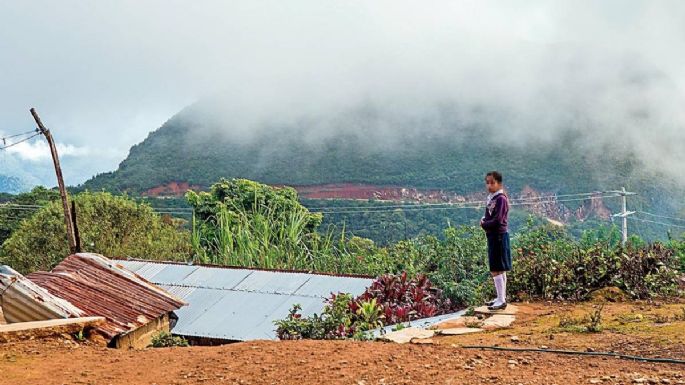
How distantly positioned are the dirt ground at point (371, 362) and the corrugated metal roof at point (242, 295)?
3331 mm

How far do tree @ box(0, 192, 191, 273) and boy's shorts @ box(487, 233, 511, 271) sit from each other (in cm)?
1402

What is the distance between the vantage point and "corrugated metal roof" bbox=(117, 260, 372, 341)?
880 centimetres

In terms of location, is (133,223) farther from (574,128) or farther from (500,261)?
(574,128)

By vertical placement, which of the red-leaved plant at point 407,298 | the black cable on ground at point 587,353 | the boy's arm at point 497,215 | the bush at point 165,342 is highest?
the boy's arm at point 497,215

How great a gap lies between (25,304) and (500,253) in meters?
4.37

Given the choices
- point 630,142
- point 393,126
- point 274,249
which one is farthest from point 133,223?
point 393,126

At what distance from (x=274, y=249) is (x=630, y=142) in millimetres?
40420

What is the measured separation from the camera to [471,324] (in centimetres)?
591

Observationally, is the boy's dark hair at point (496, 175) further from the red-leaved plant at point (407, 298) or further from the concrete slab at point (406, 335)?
the red-leaved plant at point (407, 298)

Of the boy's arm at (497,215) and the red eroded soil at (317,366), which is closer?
the red eroded soil at (317,366)

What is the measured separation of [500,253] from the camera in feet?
21.0

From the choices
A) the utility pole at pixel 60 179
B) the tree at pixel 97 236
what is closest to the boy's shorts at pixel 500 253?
the utility pole at pixel 60 179

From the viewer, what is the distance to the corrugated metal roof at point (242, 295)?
28.9ft

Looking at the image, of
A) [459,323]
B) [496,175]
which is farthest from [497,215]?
[459,323]
